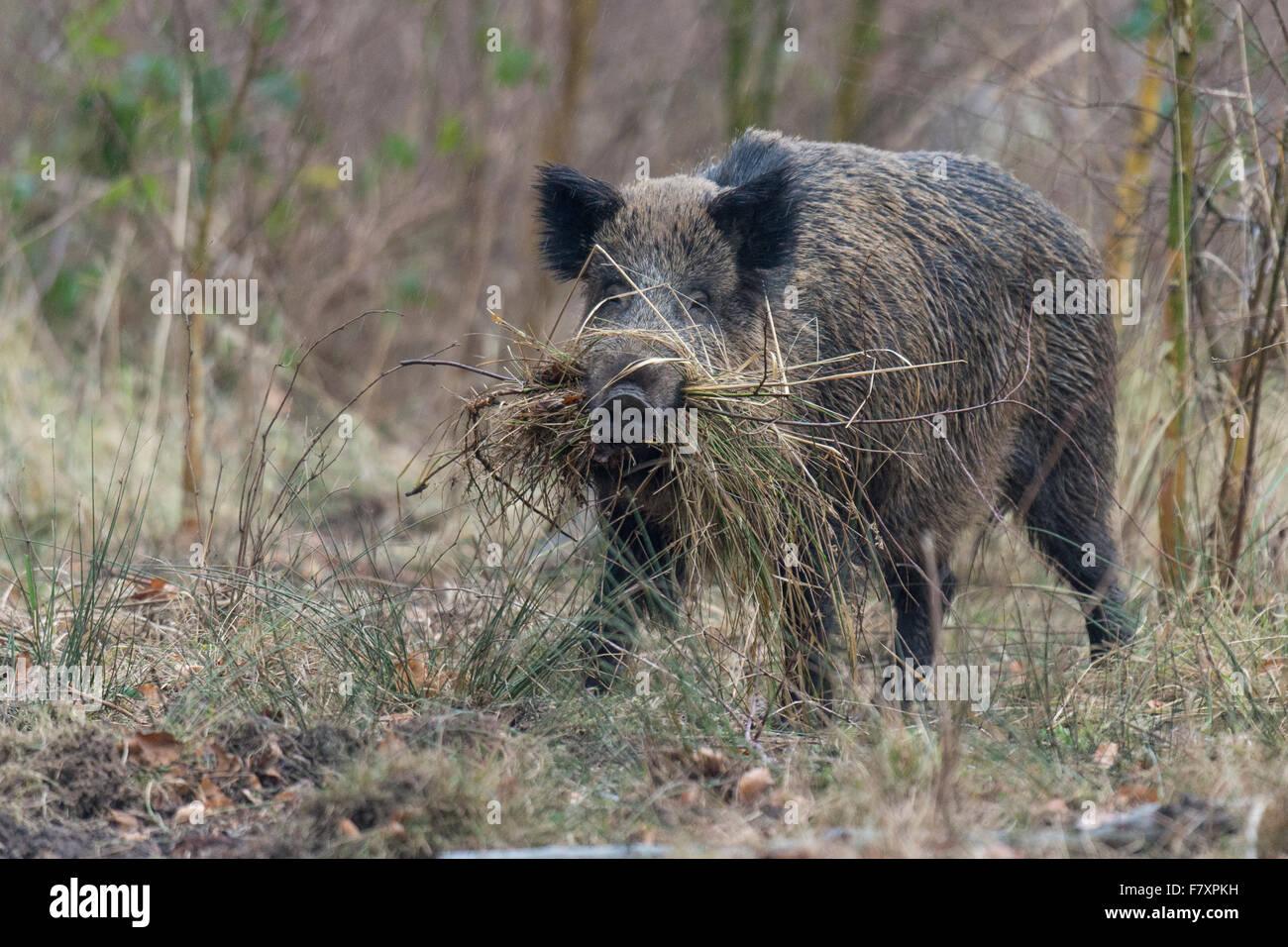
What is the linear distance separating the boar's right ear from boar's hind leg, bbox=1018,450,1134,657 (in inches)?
86.2

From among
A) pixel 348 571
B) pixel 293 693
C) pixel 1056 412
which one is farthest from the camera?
pixel 1056 412

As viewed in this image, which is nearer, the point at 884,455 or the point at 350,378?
the point at 884,455

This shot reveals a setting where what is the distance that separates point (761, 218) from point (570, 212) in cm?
70

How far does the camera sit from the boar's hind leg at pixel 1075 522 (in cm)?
589

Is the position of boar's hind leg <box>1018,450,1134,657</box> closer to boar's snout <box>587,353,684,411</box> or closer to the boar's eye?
the boar's eye

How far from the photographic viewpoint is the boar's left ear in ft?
15.4

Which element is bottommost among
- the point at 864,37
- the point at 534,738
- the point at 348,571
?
the point at 534,738

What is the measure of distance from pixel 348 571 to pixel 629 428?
42.8 inches

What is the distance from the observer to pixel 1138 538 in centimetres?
637

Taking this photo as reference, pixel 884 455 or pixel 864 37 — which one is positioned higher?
pixel 864 37

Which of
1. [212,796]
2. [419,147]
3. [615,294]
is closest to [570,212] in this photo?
[615,294]

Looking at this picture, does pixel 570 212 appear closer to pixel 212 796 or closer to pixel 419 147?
pixel 212 796
